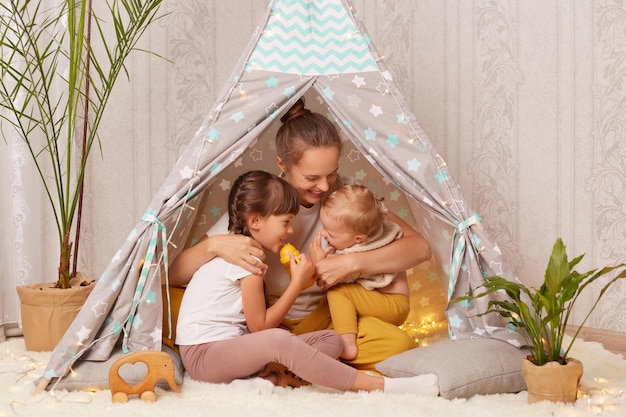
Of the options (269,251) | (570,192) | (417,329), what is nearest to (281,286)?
(269,251)

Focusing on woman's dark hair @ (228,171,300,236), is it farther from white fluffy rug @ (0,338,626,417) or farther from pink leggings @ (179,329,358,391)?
white fluffy rug @ (0,338,626,417)

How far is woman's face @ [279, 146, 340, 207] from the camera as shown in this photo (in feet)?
8.84

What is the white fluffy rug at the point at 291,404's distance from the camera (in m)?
2.16

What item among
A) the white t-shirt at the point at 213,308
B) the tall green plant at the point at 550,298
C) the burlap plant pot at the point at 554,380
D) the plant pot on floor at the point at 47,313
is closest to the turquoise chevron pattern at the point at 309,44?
the white t-shirt at the point at 213,308

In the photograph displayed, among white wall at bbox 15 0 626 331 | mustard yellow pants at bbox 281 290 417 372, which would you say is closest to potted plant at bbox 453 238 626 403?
mustard yellow pants at bbox 281 290 417 372

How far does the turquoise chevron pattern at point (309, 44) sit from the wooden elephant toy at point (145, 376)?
100 cm

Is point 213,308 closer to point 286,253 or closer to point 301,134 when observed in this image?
point 286,253

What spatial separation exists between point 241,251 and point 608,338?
5.44 feet

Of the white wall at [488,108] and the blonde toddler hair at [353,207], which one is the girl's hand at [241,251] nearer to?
the blonde toddler hair at [353,207]

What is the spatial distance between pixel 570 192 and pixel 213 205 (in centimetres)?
152

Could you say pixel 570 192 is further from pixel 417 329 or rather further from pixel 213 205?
pixel 213 205

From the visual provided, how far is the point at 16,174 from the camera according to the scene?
3377 millimetres

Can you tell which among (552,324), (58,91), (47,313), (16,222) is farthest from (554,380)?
(58,91)

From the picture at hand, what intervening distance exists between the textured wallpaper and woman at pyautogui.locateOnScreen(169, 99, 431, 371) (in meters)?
0.34
